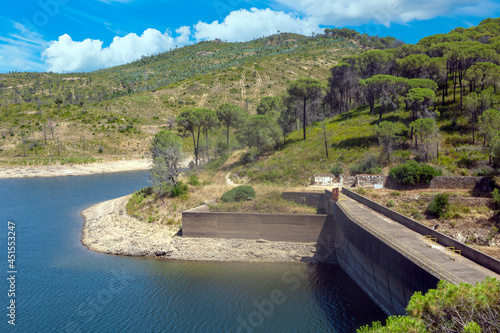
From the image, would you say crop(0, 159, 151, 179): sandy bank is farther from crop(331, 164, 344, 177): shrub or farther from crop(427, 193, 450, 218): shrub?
crop(427, 193, 450, 218): shrub

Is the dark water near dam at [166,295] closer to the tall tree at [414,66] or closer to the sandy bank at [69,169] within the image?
the tall tree at [414,66]

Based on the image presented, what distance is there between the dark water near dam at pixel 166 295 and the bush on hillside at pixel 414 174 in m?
11.8

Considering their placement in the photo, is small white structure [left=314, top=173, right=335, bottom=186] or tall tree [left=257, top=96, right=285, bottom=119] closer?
small white structure [left=314, top=173, right=335, bottom=186]

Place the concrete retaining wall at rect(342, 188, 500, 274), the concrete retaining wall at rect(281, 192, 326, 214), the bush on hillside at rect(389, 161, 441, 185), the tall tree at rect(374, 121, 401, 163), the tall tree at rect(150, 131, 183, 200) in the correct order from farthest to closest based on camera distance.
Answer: the tall tree at rect(374, 121, 401, 163)
the tall tree at rect(150, 131, 183, 200)
the concrete retaining wall at rect(281, 192, 326, 214)
the bush on hillside at rect(389, 161, 441, 185)
the concrete retaining wall at rect(342, 188, 500, 274)

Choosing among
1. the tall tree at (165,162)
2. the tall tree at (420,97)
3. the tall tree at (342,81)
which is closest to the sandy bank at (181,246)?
the tall tree at (165,162)

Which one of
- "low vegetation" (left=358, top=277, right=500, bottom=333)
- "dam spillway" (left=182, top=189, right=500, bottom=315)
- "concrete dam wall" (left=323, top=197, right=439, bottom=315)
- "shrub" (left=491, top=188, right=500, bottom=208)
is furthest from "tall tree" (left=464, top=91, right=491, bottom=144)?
"low vegetation" (left=358, top=277, right=500, bottom=333)

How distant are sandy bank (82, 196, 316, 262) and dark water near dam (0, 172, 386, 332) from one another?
0.92 metres

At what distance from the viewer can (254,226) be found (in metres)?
28.3

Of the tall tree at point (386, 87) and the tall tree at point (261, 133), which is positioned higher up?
the tall tree at point (386, 87)

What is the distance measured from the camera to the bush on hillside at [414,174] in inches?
1173

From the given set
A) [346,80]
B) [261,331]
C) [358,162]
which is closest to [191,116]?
[358,162]

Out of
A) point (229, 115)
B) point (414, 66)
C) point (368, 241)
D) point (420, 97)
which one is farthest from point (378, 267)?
point (229, 115)

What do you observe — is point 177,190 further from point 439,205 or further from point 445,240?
point 445,240

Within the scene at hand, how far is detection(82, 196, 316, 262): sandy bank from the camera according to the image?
87.2 ft
